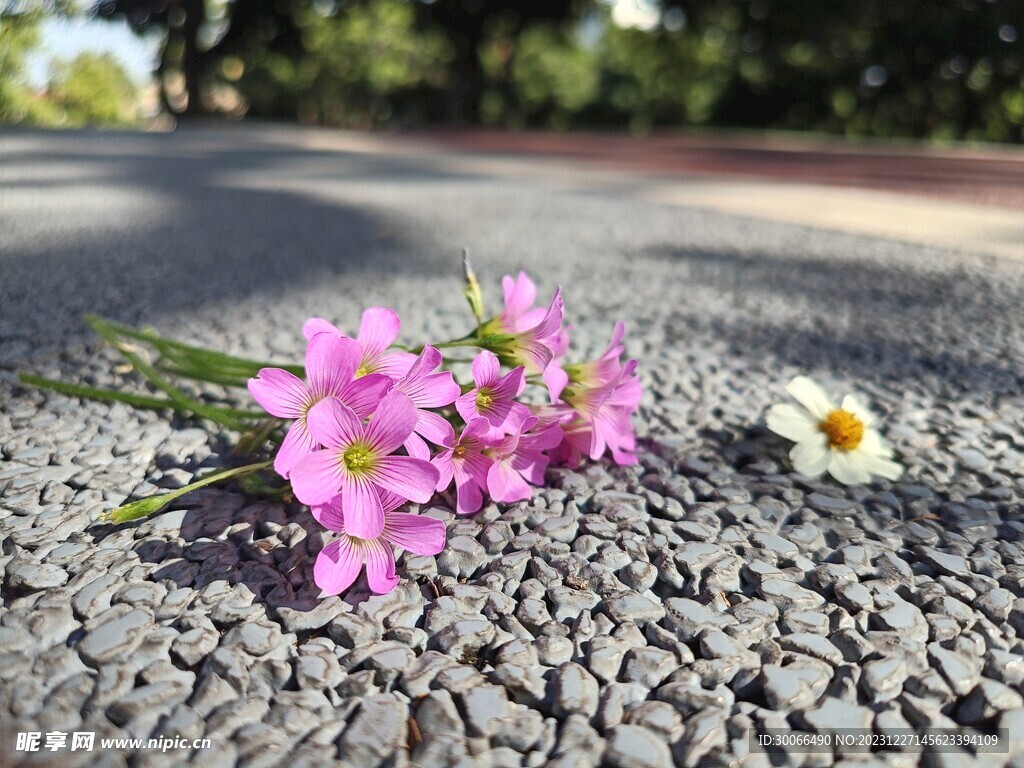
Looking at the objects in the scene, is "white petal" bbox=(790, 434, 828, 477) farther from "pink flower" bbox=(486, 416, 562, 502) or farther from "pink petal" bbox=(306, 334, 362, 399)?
"pink petal" bbox=(306, 334, 362, 399)

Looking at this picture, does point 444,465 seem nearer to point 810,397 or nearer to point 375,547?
point 375,547

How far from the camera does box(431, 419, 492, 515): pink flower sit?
3.13 feet

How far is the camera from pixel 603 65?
17688 millimetres

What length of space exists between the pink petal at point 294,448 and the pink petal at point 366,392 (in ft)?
0.18

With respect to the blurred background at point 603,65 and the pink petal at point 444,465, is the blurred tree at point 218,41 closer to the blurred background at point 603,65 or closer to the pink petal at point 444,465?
the blurred background at point 603,65

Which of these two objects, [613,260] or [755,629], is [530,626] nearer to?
[755,629]

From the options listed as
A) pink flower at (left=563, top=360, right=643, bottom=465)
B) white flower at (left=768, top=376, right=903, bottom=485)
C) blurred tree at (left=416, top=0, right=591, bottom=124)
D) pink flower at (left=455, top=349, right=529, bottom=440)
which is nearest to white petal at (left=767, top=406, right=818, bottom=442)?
white flower at (left=768, top=376, right=903, bottom=485)

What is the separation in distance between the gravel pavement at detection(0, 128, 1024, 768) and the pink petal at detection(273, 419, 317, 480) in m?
0.18

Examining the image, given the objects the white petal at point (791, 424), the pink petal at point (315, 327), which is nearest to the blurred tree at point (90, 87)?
the pink petal at point (315, 327)

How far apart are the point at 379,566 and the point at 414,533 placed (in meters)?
0.05

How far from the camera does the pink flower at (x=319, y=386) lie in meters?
0.86

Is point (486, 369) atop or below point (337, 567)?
atop

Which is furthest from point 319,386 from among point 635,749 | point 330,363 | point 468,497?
point 635,749

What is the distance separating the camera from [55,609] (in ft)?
2.86
